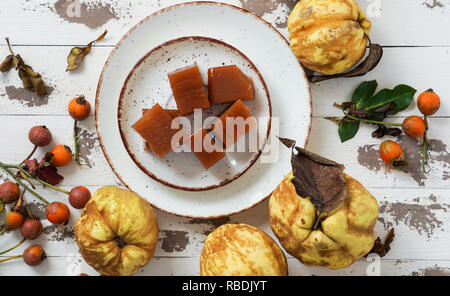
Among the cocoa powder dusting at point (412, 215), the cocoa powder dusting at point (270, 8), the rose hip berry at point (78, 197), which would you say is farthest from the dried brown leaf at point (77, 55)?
the cocoa powder dusting at point (412, 215)

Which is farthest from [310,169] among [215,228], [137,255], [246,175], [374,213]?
[137,255]

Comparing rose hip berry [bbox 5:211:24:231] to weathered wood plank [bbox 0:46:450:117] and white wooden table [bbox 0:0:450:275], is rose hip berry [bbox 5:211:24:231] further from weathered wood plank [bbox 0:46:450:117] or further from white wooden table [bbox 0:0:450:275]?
weathered wood plank [bbox 0:46:450:117]

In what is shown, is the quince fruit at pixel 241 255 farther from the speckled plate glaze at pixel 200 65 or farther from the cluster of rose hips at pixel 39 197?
the cluster of rose hips at pixel 39 197

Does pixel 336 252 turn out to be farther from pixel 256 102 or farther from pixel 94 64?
pixel 94 64

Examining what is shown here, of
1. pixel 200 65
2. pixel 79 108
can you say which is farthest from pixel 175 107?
pixel 79 108

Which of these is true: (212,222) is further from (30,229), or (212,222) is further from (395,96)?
(395,96)

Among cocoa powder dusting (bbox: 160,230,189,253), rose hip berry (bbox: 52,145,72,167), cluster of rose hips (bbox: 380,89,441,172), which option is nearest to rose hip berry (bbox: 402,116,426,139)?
cluster of rose hips (bbox: 380,89,441,172)
